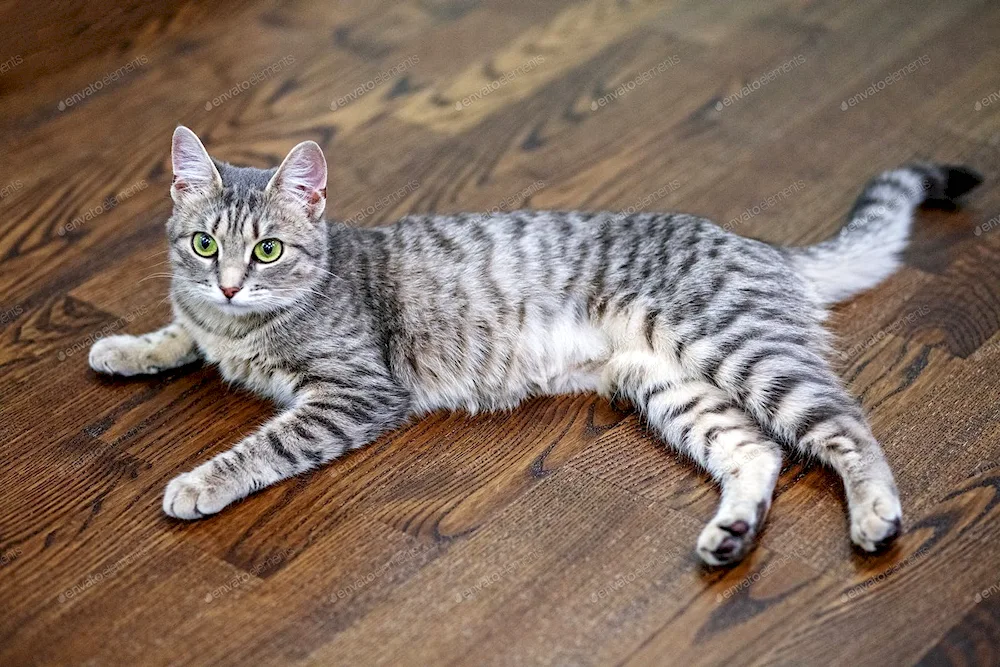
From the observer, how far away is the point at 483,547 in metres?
2.16

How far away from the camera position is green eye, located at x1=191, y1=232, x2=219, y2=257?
93.4 inches

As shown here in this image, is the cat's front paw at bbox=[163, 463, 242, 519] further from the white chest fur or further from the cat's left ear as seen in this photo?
the cat's left ear

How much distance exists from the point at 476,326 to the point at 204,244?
1.91ft

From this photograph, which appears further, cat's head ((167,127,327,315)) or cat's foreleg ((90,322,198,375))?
cat's foreleg ((90,322,198,375))

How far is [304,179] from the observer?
2.41m

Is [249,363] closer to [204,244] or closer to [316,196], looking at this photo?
[204,244]

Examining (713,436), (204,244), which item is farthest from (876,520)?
(204,244)

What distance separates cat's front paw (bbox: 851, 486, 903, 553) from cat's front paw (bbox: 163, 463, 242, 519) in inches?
44.3

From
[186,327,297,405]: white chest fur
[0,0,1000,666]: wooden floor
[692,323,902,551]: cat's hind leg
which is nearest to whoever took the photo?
[0,0,1000,666]: wooden floor

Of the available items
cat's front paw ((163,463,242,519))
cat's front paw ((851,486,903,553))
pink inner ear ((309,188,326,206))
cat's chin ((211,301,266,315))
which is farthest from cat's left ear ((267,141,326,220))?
cat's front paw ((851,486,903,553))

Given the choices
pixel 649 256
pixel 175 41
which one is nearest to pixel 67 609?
pixel 649 256

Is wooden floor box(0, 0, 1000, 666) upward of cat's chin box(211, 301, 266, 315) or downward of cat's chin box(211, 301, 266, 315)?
downward

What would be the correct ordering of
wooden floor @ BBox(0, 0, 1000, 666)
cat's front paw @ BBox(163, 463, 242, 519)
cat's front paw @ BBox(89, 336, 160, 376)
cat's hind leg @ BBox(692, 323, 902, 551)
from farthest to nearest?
cat's front paw @ BBox(89, 336, 160, 376) < cat's front paw @ BBox(163, 463, 242, 519) < cat's hind leg @ BBox(692, 323, 902, 551) < wooden floor @ BBox(0, 0, 1000, 666)

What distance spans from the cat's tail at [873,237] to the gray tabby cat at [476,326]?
2 cm
